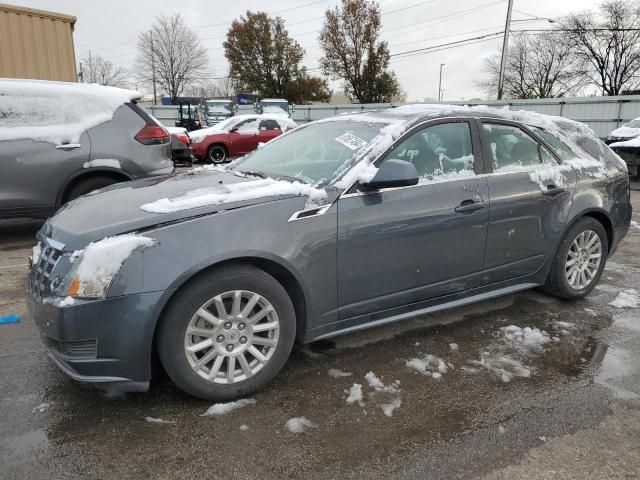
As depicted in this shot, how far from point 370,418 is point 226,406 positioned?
0.76 m

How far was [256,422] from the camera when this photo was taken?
8.41ft

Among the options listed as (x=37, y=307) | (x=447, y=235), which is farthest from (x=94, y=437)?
(x=447, y=235)

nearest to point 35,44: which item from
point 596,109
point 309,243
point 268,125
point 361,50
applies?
point 268,125

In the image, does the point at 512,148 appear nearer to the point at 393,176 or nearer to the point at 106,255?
the point at 393,176

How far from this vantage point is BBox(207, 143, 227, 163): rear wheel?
617 inches

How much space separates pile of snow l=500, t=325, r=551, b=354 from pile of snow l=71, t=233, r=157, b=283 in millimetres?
2480

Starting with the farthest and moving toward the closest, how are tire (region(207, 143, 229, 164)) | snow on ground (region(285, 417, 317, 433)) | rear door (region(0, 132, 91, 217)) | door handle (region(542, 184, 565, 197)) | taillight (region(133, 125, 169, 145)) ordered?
tire (region(207, 143, 229, 164)), taillight (region(133, 125, 169, 145)), rear door (region(0, 132, 91, 217)), door handle (region(542, 184, 565, 197)), snow on ground (region(285, 417, 317, 433))

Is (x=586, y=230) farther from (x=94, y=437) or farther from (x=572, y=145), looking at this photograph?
(x=94, y=437)

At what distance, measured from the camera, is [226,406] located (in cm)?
269

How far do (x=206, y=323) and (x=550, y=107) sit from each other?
22492 millimetres

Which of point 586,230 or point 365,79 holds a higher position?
point 365,79

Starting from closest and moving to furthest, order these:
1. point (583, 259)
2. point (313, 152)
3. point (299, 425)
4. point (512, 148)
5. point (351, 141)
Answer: point (299, 425), point (351, 141), point (313, 152), point (512, 148), point (583, 259)

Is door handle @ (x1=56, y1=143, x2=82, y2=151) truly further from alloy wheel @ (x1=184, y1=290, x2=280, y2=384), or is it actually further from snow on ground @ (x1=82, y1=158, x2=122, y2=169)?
alloy wheel @ (x1=184, y1=290, x2=280, y2=384)

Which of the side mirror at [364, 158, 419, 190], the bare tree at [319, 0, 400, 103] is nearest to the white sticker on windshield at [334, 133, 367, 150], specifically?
the side mirror at [364, 158, 419, 190]
